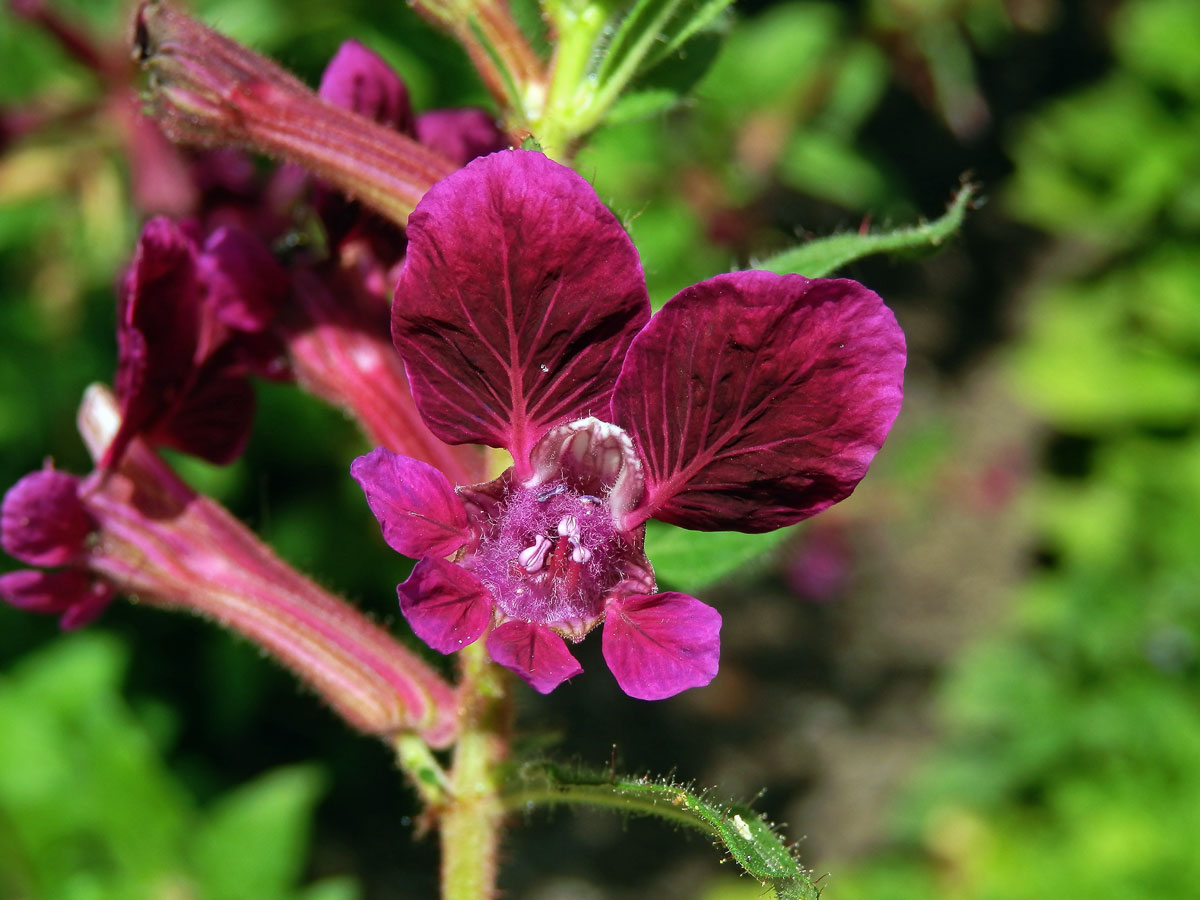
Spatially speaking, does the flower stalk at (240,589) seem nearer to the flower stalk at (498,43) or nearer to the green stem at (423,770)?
the green stem at (423,770)

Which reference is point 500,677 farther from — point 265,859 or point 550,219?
point 265,859

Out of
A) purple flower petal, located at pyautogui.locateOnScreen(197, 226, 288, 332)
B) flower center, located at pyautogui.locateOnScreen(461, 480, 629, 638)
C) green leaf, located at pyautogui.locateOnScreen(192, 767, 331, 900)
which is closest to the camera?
flower center, located at pyautogui.locateOnScreen(461, 480, 629, 638)

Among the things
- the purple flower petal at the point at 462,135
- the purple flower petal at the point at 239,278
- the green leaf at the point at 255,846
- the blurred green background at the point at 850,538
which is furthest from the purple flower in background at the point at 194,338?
the green leaf at the point at 255,846

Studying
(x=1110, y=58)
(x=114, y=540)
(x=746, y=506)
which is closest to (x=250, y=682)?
(x=114, y=540)

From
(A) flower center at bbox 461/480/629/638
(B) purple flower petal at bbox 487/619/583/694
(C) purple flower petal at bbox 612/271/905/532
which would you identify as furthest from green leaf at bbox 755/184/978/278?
(B) purple flower petal at bbox 487/619/583/694

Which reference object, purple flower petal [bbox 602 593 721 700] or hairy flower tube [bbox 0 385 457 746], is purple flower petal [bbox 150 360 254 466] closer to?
hairy flower tube [bbox 0 385 457 746]

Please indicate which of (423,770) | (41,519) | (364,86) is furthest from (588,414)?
(41,519)
